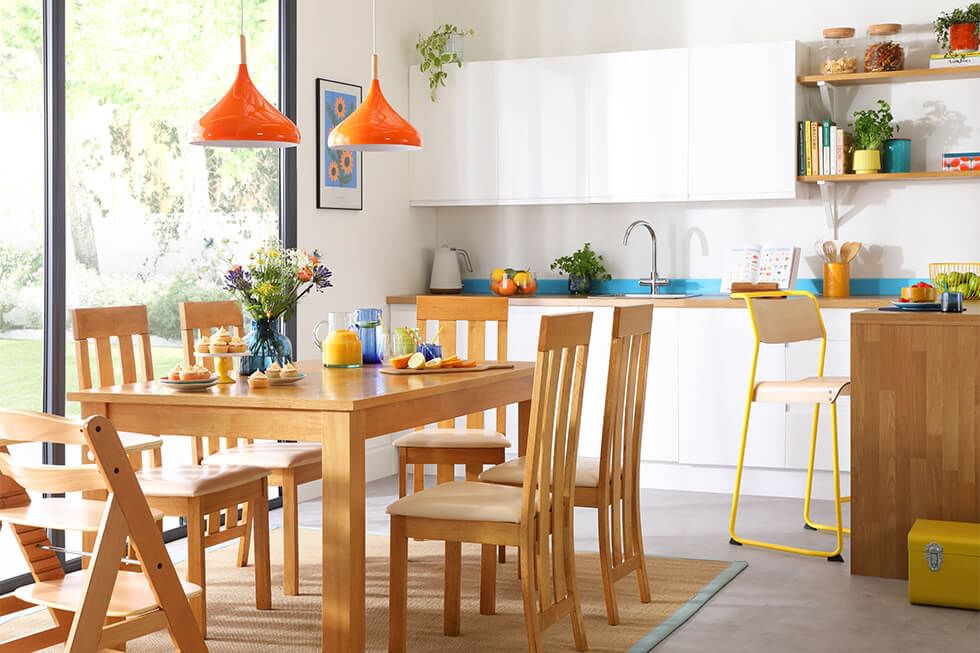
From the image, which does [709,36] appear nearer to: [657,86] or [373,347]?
[657,86]

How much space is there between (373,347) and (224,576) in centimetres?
99

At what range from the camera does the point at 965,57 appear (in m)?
5.52

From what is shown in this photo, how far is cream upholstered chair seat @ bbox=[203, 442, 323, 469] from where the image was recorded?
389cm

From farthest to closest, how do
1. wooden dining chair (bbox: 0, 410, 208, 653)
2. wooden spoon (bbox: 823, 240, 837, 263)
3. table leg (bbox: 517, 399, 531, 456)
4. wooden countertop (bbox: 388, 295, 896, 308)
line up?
wooden spoon (bbox: 823, 240, 837, 263), wooden countertop (bbox: 388, 295, 896, 308), table leg (bbox: 517, 399, 531, 456), wooden dining chair (bbox: 0, 410, 208, 653)

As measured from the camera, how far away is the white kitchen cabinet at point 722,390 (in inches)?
221

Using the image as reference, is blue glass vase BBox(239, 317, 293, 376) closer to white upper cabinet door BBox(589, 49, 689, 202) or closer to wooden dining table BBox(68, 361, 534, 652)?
wooden dining table BBox(68, 361, 534, 652)

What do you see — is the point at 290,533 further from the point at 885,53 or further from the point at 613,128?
the point at 885,53

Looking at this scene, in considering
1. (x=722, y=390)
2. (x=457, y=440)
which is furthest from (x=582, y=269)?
(x=457, y=440)

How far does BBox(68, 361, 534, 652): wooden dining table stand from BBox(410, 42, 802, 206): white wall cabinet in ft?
9.10

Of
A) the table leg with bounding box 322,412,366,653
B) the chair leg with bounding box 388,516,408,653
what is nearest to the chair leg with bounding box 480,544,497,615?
the chair leg with bounding box 388,516,408,653

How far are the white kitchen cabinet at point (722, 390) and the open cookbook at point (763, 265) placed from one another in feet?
1.31

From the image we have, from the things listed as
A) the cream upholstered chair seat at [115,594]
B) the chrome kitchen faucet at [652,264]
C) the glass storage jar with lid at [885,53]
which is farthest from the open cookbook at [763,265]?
the cream upholstered chair seat at [115,594]

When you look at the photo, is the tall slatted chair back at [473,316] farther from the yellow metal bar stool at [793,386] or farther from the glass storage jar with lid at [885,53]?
the glass storage jar with lid at [885,53]

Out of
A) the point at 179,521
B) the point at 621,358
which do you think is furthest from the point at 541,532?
the point at 179,521
